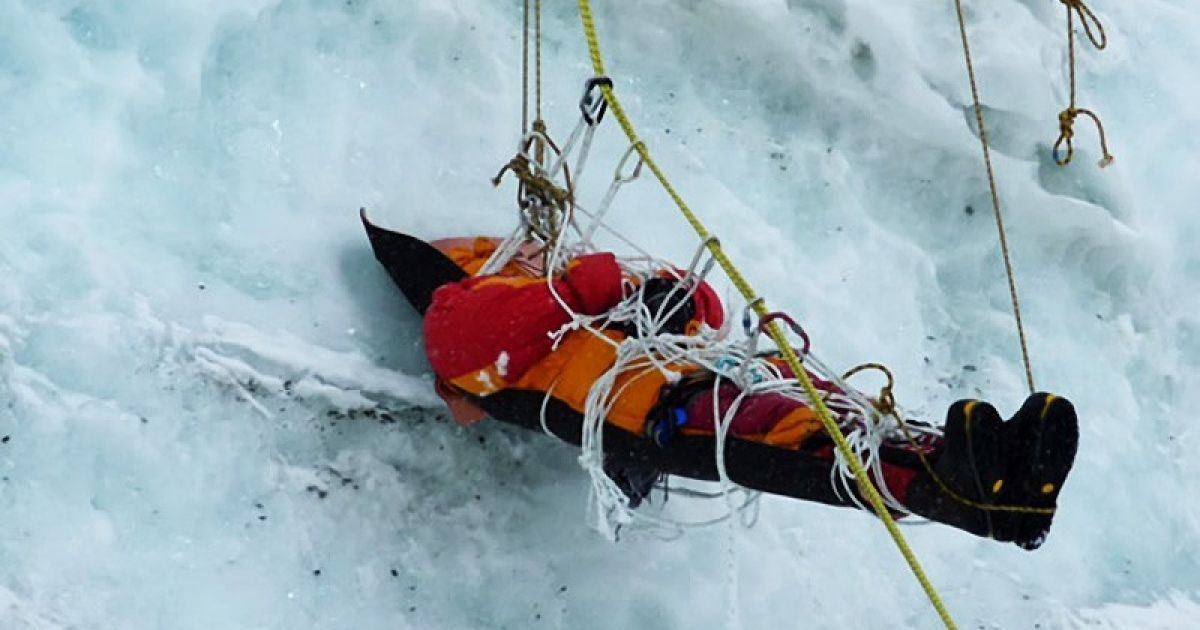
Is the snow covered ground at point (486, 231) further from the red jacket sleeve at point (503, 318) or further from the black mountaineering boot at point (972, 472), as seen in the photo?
the black mountaineering boot at point (972, 472)

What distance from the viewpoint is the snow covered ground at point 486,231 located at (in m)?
2.00

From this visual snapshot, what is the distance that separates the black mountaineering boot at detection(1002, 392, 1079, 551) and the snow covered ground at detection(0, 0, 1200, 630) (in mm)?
849

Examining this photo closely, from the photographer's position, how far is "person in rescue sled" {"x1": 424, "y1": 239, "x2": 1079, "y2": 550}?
148 cm

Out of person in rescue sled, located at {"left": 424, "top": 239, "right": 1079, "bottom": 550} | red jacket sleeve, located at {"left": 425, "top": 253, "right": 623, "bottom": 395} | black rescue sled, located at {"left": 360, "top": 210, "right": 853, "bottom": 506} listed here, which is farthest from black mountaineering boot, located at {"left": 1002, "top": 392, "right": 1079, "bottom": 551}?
red jacket sleeve, located at {"left": 425, "top": 253, "right": 623, "bottom": 395}

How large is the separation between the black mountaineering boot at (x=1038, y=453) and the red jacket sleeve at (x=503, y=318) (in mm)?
766

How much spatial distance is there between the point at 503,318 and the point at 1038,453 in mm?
851

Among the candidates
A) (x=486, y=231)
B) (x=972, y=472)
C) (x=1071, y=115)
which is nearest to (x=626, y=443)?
(x=972, y=472)

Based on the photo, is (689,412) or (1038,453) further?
(689,412)

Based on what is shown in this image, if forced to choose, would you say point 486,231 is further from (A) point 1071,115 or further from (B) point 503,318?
(A) point 1071,115

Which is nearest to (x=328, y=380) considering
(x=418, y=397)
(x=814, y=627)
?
(x=418, y=397)

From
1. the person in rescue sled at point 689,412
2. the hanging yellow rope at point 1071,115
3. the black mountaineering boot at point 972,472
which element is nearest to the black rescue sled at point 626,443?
the person in rescue sled at point 689,412

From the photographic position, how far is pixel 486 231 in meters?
2.60

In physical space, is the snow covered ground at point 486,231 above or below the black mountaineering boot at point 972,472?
below

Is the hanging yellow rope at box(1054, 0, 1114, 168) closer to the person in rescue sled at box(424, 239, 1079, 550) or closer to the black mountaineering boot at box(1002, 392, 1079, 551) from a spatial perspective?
the person in rescue sled at box(424, 239, 1079, 550)
